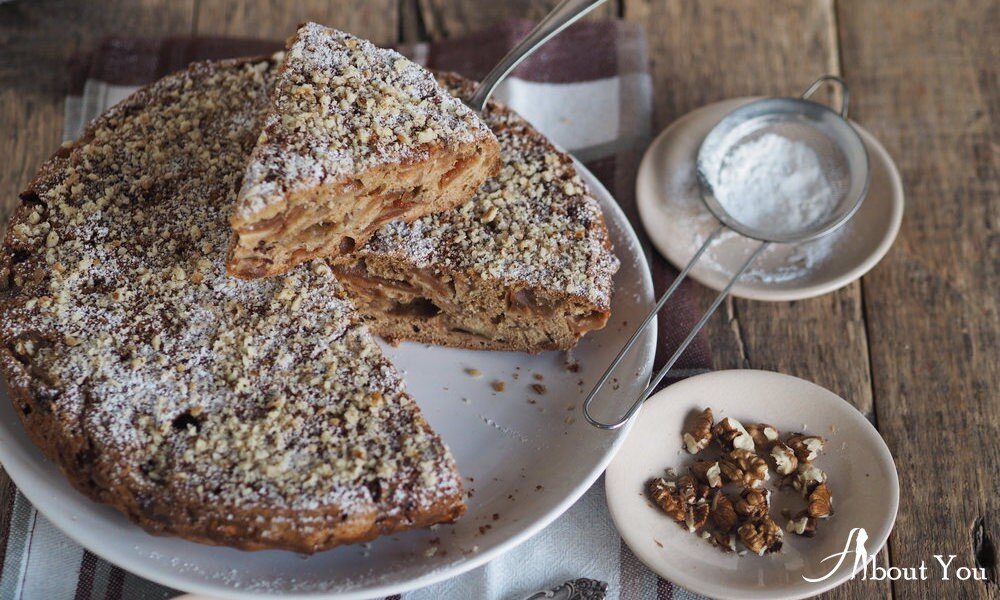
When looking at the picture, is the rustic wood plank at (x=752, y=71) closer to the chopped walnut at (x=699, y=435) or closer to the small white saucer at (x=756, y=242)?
the small white saucer at (x=756, y=242)

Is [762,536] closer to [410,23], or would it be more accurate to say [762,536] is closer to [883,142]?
[883,142]

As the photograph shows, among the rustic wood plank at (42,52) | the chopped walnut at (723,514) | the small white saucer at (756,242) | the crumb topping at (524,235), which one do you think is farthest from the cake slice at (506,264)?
the rustic wood plank at (42,52)

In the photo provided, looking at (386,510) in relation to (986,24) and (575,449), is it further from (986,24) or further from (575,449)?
(986,24)

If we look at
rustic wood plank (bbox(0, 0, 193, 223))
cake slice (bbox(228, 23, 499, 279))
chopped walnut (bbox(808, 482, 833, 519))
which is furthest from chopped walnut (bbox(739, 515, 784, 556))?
rustic wood plank (bbox(0, 0, 193, 223))

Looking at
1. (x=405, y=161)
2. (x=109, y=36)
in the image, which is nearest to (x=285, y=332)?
(x=405, y=161)

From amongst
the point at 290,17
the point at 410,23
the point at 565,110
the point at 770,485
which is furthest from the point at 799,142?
the point at 290,17

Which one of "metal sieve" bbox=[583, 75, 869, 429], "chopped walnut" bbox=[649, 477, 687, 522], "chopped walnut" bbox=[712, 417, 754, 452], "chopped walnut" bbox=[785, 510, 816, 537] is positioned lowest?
"chopped walnut" bbox=[785, 510, 816, 537]

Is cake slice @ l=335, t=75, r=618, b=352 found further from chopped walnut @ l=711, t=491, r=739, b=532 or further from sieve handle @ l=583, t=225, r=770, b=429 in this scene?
chopped walnut @ l=711, t=491, r=739, b=532
